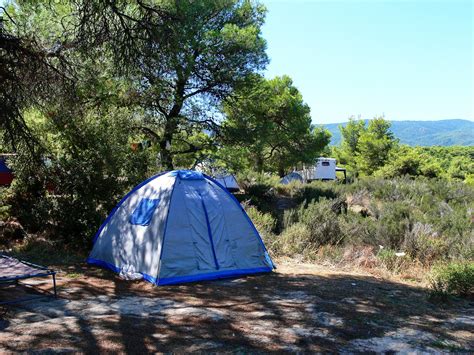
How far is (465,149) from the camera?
7219cm

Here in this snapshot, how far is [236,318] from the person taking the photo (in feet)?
16.6

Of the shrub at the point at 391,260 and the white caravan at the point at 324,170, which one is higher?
the white caravan at the point at 324,170

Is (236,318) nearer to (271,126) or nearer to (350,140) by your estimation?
(271,126)

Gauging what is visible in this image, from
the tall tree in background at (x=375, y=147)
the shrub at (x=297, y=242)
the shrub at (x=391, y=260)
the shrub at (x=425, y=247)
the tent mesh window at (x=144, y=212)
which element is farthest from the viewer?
the tall tree in background at (x=375, y=147)

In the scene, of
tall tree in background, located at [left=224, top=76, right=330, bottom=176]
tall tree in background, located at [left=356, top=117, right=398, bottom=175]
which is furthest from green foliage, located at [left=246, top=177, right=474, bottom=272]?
tall tree in background, located at [left=356, top=117, right=398, bottom=175]

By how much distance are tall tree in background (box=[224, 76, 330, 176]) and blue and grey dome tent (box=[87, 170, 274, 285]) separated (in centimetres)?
811

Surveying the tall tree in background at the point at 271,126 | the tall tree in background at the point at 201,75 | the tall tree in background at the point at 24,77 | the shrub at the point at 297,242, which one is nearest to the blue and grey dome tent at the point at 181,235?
the shrub at the point at 297,242

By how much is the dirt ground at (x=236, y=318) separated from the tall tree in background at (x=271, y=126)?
978 centimetres

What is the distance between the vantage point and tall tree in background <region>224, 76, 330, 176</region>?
16953 mm

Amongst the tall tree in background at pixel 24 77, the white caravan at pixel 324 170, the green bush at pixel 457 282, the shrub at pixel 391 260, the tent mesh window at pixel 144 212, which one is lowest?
the shrub at pixel 391 260

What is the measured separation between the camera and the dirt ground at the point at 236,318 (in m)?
4.21

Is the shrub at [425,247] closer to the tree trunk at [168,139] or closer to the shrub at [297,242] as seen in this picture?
the shrub at [297,242]

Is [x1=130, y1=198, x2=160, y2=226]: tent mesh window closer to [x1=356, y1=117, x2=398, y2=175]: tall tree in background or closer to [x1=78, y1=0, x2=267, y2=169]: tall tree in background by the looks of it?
[x1=78, y1=0, x2=267, y2=169]: tall tree in background

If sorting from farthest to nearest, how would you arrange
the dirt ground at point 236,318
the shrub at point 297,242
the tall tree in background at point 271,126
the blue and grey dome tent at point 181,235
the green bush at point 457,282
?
the tall tree in background at point 271,126 < the shrub at point 297,242 < the blue and grey dome tent at point 181,235 < the green bush at point 457,282 < the dirt ground at point 236,318
